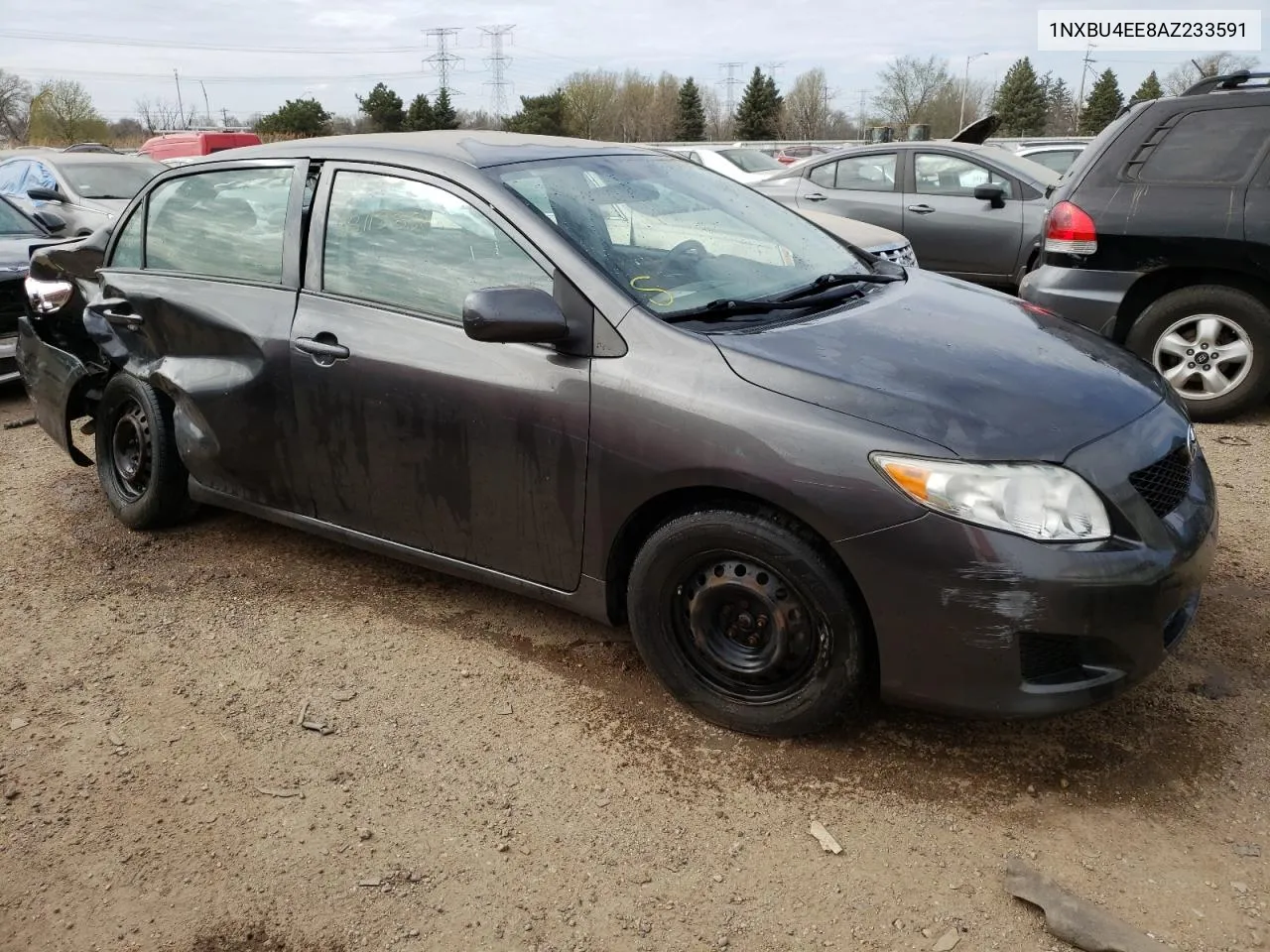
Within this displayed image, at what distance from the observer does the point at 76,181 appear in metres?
11.3

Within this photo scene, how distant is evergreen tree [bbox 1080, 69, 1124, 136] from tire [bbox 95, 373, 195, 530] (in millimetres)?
54936

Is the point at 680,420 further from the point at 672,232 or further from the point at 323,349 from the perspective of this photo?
the point at 323,349

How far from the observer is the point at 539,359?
3066 mm

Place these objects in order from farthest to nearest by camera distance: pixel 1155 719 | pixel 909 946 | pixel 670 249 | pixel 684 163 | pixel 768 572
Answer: pixel 684 163 < pixel 670 249 < pixel 1155 719 < pixel 768 572 < pixel 909 946

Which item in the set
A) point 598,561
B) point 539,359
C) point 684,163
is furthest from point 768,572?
point 684,163

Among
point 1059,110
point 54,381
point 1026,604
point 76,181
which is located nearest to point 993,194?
point 1026,604

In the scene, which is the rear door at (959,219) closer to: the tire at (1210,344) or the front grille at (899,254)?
the front grille at (899,254)

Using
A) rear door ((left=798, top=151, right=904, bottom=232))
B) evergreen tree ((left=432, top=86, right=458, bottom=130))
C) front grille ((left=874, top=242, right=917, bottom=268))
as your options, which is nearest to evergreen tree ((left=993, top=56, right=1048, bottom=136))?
evergreen tree ((left=432, top=86, right=458, bottom=130))

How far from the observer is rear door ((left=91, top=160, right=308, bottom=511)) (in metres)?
3.71

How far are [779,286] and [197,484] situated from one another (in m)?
2.53

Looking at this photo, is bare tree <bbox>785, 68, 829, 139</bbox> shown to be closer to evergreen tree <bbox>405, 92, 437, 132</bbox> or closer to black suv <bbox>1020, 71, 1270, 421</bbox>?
evergreen tree <bbox>405, 92, 437, 132</bbox>

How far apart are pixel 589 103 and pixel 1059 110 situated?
3332 centimetres

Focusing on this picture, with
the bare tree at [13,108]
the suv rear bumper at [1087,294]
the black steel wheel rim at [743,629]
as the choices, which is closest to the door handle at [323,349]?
the black steel wheel rim at [743,629]

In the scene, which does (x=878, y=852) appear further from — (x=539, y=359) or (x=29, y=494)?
(x=29, y=494)
